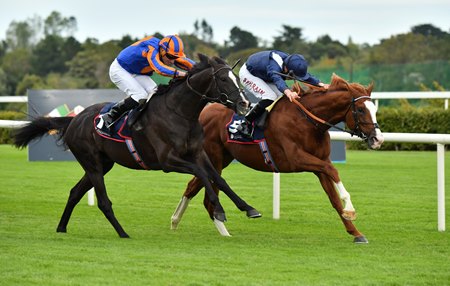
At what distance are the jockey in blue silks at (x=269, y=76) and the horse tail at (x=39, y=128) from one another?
1718 mm

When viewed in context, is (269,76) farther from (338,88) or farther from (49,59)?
(49,59)

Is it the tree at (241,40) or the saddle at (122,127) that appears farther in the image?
the tree at (241,40)

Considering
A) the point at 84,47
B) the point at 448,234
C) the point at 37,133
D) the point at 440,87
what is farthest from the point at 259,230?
the point at 84,47

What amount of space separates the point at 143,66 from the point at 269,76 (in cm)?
112

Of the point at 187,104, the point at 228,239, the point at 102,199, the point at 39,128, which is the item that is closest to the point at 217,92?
the point at 187,104

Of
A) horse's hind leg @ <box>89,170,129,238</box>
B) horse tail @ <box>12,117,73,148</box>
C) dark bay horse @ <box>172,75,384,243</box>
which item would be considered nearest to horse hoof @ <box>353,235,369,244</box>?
dark bay horse @ <box>172,75,384,243</box>

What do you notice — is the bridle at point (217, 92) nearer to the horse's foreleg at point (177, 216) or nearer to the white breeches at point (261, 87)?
the white breeches at point (261, 87)

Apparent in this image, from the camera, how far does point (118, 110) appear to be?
9039 millimetres

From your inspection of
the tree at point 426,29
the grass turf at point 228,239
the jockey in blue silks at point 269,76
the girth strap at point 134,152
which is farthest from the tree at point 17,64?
the girth strap at point 134,152

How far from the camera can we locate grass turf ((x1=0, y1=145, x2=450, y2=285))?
661 cm

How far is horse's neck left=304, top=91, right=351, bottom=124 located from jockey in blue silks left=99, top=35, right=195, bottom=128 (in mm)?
1117

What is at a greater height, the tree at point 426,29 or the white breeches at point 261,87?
the white breeches at point 261,87

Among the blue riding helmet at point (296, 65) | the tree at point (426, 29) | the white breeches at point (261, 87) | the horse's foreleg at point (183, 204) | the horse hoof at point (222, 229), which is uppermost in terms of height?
the blue riding helmet at point (296, 65)

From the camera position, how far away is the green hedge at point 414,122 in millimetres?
22578
